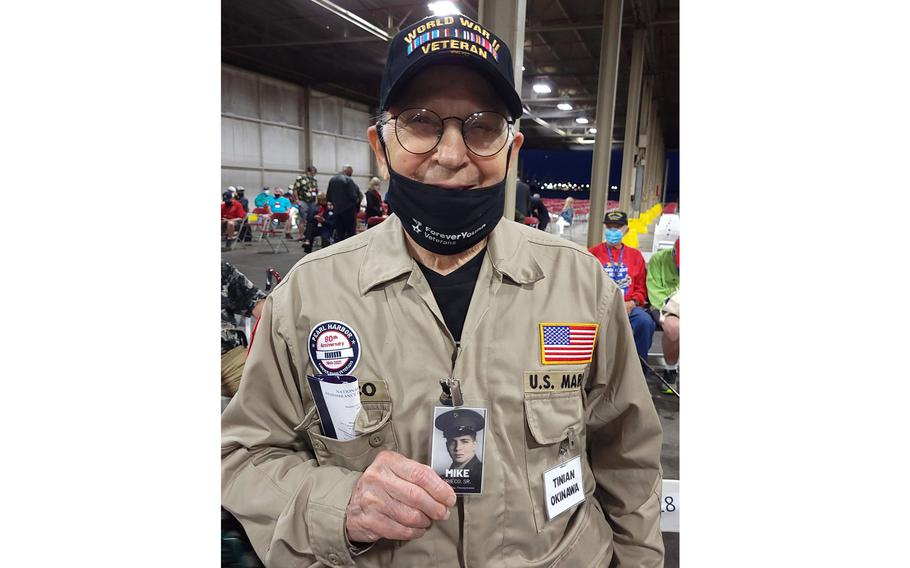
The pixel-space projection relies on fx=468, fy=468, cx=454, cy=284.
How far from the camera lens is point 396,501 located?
0.78 meters

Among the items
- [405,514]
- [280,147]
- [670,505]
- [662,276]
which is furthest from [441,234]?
[280,147]

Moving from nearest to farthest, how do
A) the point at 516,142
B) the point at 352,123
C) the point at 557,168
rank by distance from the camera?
the point at 516,142 → the point at 352,123 → the point at 557,168

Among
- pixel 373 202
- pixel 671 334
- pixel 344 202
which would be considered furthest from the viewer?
pixel 373 202

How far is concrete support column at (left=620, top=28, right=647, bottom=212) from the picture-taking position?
2250 millimetres

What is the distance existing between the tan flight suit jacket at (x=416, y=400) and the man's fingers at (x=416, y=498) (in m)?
0.08

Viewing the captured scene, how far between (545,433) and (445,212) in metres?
0.46

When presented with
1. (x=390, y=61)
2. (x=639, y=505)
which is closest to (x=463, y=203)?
(x=390, y=61)

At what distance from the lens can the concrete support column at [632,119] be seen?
2250 mm

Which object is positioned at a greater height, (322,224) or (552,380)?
(322,224)

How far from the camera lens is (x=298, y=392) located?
0.91 meters

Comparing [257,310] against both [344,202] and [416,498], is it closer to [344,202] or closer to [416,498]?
[416,498]

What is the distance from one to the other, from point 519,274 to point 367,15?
27.2 ft

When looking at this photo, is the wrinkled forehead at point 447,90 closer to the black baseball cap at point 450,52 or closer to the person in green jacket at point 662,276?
the black baseball cap at point 450,52

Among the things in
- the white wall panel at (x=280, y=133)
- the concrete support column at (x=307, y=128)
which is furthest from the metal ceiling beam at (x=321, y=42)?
the concrete support column at (x=307, y=128)
